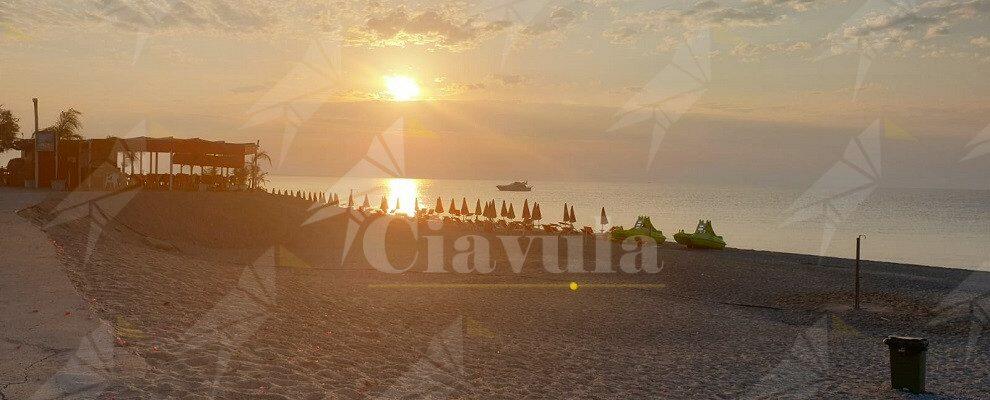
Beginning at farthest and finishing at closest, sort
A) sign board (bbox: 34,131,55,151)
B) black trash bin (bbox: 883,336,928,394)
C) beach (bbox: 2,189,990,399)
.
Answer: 1. sign board (bbox: 34,131,55,151)
2. black trash bin (bbox: 883,336,928,394)
3. beach (bbox: 2,189,990,399)

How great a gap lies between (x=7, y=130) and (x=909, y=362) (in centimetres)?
4504

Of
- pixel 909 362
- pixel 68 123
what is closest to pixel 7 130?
pixel 68 123

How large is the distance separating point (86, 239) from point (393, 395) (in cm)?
1031

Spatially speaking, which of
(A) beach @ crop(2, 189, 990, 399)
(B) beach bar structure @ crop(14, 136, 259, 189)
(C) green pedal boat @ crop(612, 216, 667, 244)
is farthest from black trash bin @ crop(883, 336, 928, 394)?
(B) beach bar structure @ crop(14, 136, 259, 189)

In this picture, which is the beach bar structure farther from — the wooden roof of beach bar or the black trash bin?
the black trash bin

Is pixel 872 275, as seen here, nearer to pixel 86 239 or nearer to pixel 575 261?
pixel 575 261

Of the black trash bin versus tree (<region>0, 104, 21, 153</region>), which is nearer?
the black trash bin

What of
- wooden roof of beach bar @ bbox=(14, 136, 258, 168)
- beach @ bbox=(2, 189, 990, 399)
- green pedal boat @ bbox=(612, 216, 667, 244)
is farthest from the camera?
wooden roof of beach bar @ bbox=(14, 136, 258, 168)

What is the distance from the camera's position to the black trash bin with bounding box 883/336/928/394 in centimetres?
785

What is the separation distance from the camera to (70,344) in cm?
640

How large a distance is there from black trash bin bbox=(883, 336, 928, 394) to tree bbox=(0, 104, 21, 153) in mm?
44006

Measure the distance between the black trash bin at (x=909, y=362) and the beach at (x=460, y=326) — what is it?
262mm

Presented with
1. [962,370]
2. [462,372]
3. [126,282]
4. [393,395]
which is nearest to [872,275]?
[962,370]

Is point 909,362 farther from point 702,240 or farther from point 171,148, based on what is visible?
point 171,148
